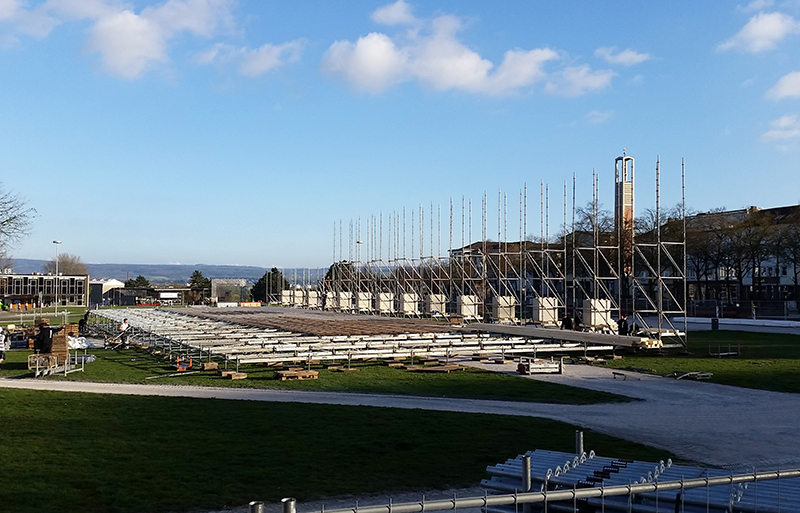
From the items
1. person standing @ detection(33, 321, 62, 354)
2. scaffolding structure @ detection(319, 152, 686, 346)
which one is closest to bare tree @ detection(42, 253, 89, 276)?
scaffolding structure @ detection(319, 152, 686, 346)

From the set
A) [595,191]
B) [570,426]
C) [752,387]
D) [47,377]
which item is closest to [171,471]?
[570,426]

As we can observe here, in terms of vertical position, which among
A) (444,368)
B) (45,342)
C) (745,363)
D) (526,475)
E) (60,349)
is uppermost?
(526,475)

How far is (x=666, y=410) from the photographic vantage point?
60.9 feet

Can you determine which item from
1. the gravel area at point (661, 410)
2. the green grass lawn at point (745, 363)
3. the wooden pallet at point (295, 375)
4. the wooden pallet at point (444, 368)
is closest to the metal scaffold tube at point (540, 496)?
the gravel area at point (661, 410)

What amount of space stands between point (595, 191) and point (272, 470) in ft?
118

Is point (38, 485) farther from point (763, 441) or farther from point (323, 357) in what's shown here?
point (323, 357)

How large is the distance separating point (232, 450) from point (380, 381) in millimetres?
10728

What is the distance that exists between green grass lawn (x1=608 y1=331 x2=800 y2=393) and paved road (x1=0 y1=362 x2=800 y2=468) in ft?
6.56

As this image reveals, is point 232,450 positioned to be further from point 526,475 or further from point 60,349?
point 60,349

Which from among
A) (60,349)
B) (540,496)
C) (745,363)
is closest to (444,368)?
(745,363)

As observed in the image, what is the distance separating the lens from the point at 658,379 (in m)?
24.8

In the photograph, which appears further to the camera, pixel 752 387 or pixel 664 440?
pixel 752 387

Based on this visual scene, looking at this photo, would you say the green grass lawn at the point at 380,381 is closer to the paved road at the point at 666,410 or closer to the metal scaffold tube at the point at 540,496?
the paved road at the point at 666,410

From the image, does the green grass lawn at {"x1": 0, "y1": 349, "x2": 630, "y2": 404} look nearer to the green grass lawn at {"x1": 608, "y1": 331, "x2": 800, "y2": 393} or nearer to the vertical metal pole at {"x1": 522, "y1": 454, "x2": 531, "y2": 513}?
the green grass lawn at {"x1": 608, "y1": 331, "x2": 800, "y2": 393}
